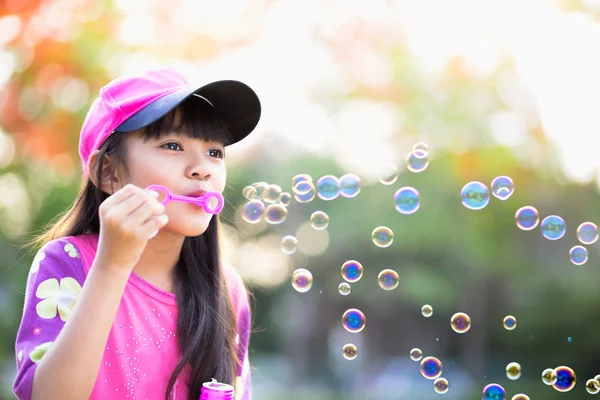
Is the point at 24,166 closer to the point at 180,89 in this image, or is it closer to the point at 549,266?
the point at 180,89

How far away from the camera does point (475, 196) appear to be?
2.99m

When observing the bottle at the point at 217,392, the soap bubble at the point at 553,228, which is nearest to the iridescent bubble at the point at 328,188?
the soap bubble at the point at 553,228

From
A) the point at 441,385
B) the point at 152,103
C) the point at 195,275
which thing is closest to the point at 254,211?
the point at 195,275

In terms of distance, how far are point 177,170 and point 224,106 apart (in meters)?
0.32

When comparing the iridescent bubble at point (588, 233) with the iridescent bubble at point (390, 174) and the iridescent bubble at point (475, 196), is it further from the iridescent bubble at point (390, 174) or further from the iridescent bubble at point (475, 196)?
the iridescent bubble at point (390, 174)

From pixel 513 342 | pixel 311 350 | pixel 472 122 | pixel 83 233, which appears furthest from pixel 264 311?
pixel 83 233

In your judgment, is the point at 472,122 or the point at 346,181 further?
the point at 472,122

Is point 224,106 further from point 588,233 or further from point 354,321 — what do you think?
point 588,233

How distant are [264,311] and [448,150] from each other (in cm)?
469

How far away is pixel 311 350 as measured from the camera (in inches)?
456

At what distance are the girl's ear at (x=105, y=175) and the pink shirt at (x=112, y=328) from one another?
0.14m

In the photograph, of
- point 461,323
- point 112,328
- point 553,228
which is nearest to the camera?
point 112,328

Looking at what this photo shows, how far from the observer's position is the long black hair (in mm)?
1766

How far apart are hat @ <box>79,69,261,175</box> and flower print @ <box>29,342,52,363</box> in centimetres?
56
